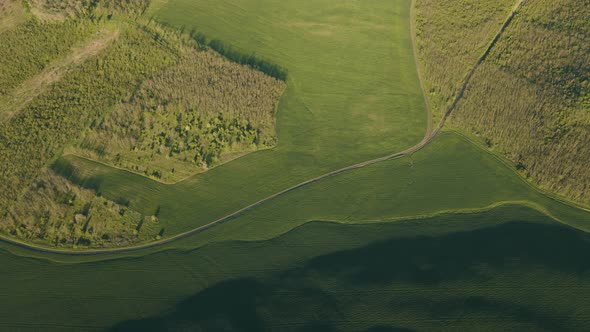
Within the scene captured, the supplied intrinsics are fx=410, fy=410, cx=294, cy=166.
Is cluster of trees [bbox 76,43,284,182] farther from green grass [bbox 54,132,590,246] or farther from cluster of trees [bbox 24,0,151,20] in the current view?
cluster of trees [bbox 24,0,151,20]

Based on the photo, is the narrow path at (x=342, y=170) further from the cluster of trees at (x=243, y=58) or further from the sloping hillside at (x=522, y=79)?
the cluster of trees at (x=243, y=58)

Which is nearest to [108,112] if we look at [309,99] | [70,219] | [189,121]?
[189,121]

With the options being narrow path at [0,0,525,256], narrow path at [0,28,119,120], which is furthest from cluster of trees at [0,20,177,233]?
narrow path at [0,0,525,256]

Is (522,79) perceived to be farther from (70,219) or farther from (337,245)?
(70,219)

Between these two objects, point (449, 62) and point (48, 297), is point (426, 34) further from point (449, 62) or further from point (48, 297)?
point (48, 297)

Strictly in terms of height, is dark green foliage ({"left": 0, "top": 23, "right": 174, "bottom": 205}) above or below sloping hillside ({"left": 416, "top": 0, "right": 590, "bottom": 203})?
below

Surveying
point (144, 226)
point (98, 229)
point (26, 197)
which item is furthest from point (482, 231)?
point (26, 197)
